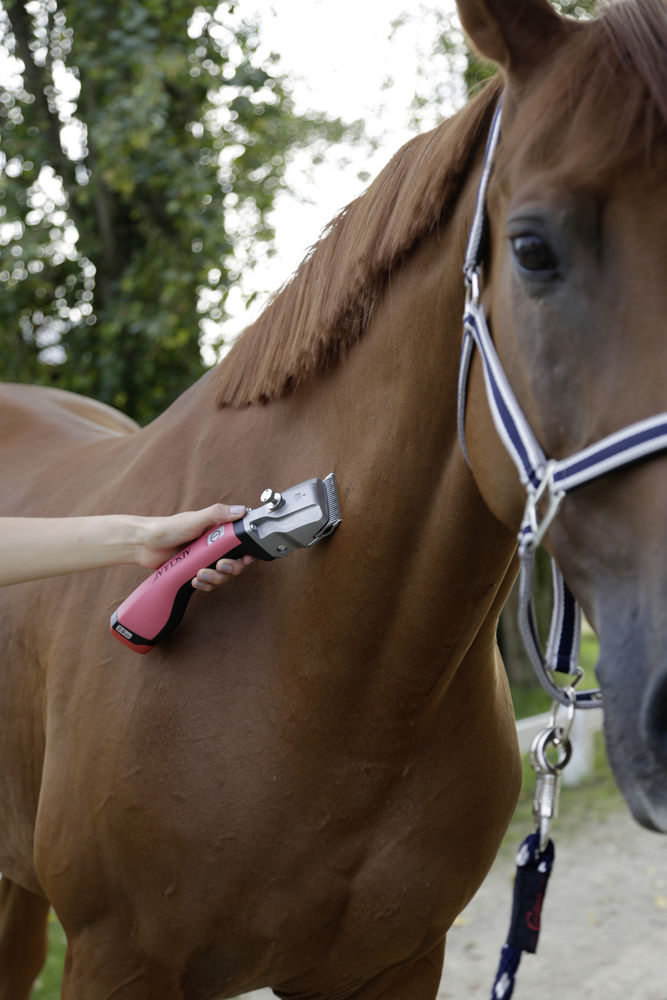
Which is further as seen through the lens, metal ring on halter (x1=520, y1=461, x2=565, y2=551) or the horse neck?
the horse neck

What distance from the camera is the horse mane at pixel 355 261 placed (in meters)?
1.47

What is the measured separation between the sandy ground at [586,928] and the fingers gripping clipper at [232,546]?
2.51m

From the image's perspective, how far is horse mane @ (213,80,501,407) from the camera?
1470mm

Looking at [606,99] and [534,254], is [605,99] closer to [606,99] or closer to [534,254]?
[606,99]

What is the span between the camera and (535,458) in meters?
1.21

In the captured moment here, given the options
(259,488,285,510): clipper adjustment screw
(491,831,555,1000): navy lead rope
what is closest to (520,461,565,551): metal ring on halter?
(259,488,285,510): clipper adjustment screw

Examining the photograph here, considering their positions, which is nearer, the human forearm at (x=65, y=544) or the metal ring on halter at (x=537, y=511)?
the metal ring on halter at (x=537, y=511)

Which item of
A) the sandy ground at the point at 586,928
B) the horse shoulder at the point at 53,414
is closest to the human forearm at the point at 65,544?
the horse shoulder at the point at 53,414

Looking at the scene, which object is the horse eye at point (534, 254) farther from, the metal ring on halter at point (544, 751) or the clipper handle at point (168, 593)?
the metal ring on halter at point (544, 751)

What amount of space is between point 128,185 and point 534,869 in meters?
4.60

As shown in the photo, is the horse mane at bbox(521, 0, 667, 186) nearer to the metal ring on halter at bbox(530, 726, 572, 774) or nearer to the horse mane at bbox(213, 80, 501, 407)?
the horse mane at bbox(213, 80, 501, 407)

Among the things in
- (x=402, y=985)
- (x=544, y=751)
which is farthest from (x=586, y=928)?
(x=544, y=751)

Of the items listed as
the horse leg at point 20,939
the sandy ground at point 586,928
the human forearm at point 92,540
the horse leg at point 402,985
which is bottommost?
the sandy ground at point 586,928

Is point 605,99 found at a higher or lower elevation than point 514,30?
lower
